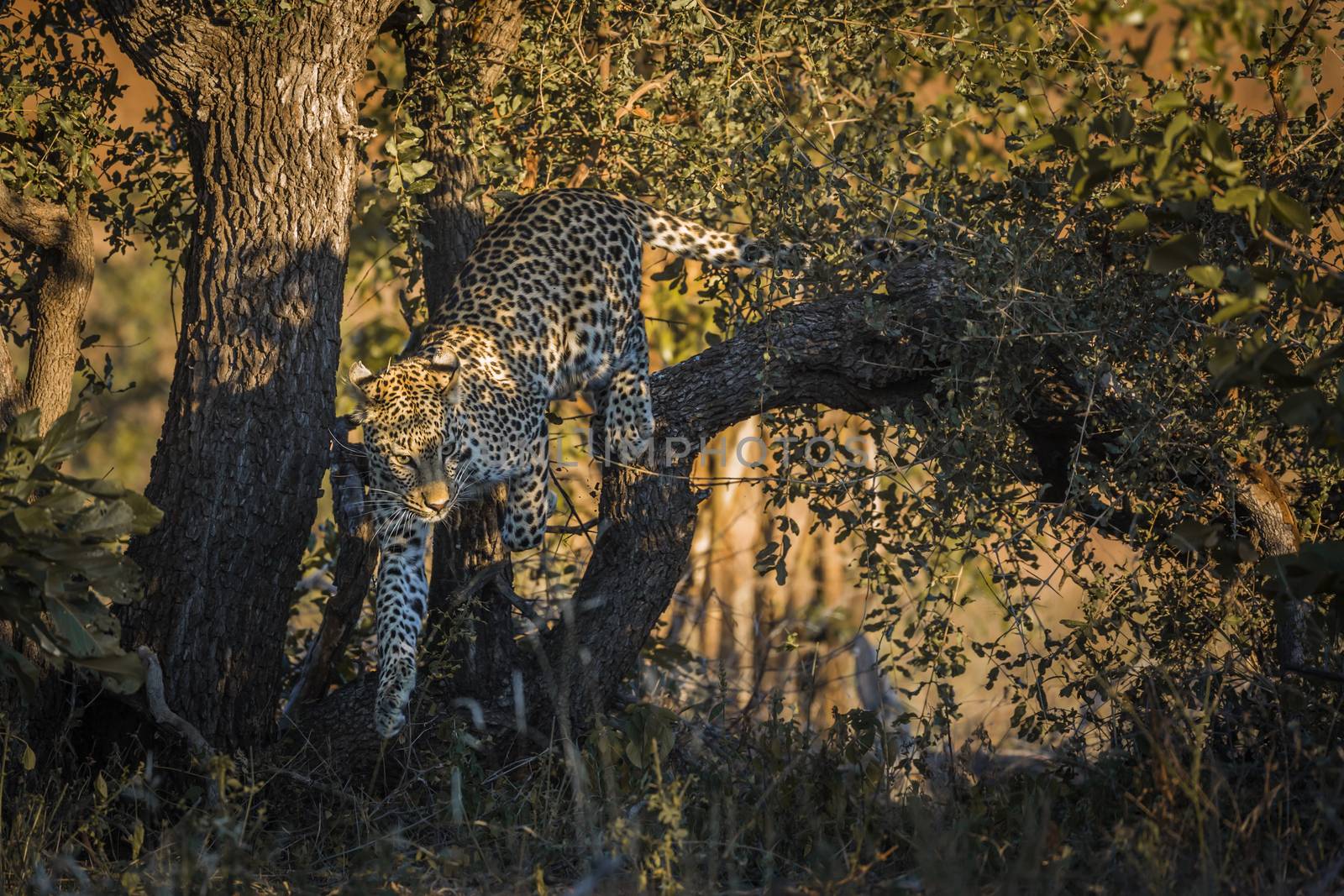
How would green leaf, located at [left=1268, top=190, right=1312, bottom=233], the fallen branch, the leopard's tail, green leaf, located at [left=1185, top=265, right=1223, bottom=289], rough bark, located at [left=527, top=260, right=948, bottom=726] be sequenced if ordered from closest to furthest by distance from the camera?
green leaf, located at [left=1185, top=265, right=1223, bottom=289] < green leaf, located at [left=1268, top=190, right=1312, bottom=233] < the fallen branch < rough bark, located at [left=527, top=260, right=948, bottom=726] < the leopard's tail

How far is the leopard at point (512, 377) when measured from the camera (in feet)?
19.6

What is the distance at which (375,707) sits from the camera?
18.5 ft

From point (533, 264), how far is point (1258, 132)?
3.52 metres

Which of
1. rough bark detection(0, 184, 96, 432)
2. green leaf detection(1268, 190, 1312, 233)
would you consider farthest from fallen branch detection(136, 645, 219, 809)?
green leaf detection(1268, 190, 1312, 233)

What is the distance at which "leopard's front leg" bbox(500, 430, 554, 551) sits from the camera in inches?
248

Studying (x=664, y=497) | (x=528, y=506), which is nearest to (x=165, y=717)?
(x=528, y=506)

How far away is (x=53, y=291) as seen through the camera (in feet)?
20.3

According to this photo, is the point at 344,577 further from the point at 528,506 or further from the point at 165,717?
the point at 165,717

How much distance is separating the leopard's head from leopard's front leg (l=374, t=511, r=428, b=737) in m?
0.14

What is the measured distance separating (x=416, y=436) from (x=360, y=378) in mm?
496

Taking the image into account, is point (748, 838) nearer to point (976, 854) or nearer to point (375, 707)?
point (976, 854)

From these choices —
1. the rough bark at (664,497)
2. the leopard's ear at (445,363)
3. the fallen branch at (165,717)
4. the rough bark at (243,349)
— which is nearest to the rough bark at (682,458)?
the rough bark at (664,497)

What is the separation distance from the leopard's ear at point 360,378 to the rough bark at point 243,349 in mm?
351

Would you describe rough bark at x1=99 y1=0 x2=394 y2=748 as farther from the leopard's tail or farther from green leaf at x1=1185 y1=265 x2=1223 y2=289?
green leaf at x1=1185 y1=265 x2=1223 y2=289
